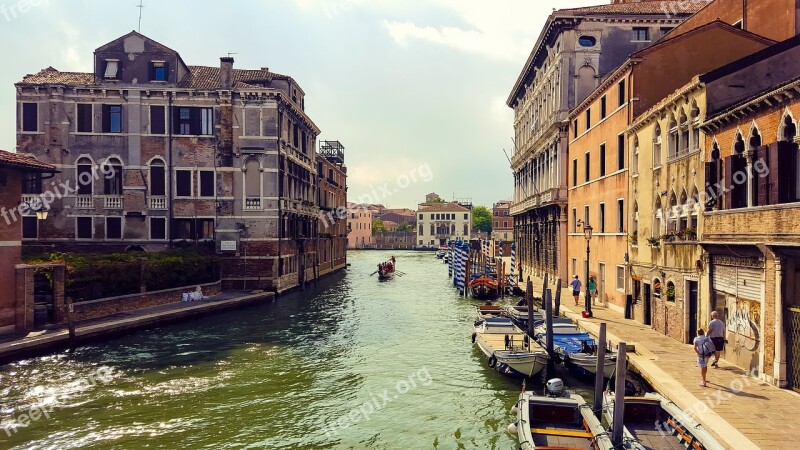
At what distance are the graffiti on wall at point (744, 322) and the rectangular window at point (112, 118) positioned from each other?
30.0 metres

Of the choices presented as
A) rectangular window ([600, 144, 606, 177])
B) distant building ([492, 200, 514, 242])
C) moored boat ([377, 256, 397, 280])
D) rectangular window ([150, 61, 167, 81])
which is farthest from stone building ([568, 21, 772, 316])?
distant building ([492, 200, 514, 242])

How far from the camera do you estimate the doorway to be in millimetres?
15398

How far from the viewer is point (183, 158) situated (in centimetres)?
3086

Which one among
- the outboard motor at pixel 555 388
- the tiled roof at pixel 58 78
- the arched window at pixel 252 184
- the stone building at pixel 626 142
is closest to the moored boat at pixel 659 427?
the outboard motor at pixel 555 388

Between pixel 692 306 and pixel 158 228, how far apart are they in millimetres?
26607

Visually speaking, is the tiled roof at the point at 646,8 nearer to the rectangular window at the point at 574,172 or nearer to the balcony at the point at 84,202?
the rectangular window at the point at 574,172

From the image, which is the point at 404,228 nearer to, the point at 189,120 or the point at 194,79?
the point at 194,79

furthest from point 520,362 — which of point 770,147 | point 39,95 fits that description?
point 39,95

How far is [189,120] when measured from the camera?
102 ft

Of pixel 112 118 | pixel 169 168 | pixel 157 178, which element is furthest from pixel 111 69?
pixel 157 178

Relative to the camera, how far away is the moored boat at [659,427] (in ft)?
28.5

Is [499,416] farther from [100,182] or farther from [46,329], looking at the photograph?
[100,182]

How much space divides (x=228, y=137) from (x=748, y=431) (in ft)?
91.9

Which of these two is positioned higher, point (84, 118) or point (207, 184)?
point (84, 118)
